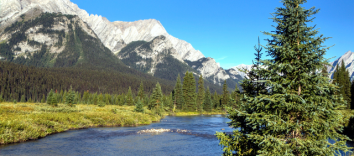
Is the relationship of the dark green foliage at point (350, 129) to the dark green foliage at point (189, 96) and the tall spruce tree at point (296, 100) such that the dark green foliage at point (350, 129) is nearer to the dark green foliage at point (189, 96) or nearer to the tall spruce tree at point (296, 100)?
the tall spruce tree at point (296, 100)

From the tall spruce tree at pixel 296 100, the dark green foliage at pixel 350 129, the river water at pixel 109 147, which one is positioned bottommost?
the river water at pixel 109 147

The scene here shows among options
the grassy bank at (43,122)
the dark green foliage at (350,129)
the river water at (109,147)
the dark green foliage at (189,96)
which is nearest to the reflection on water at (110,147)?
the river water at (109,147)

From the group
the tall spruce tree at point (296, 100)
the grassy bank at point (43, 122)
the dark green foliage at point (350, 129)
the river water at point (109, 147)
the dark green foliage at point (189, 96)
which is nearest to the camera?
the tall spruce tree at point (296, 100)

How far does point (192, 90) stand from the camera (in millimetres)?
104375

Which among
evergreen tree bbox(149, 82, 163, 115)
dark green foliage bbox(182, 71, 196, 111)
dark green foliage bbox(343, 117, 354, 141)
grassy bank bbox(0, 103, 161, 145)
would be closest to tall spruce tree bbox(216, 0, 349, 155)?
grassy bank bbox(0, 103, 161, 145)

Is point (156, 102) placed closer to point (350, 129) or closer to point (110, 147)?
point (110, 147)

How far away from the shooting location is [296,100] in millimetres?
10797

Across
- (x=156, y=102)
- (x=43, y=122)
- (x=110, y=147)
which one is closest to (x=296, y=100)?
(x=110, y=147)

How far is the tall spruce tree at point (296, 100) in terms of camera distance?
10.5 m

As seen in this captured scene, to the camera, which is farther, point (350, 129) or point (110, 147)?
point (350, 129)

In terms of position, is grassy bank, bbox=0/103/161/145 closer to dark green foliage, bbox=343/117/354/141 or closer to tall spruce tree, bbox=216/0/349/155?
tall spruce tree, bbox=216/0/349/155

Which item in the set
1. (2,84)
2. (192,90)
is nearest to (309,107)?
(192,90)

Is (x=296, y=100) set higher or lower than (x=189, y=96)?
lower

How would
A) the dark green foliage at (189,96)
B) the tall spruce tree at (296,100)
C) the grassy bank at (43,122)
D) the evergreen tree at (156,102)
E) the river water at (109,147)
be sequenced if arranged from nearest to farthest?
the tall spruce tree at (296,100), the river water at (109,147), the grassy bank at (43,122), the evergreen tree at (156,102), the dark green foliage at (189,96)
